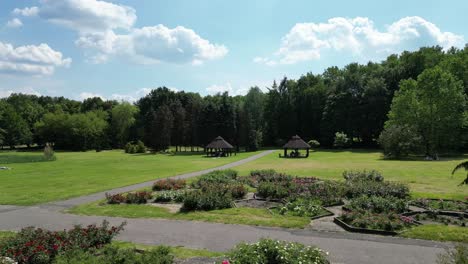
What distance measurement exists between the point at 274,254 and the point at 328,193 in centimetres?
1078

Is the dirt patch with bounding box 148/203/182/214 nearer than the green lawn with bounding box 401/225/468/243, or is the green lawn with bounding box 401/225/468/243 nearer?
the green lawn with bounding box 401/225/468/243

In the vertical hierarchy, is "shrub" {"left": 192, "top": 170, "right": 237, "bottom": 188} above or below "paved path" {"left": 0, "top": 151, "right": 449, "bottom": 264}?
above

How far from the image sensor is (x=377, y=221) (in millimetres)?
11898

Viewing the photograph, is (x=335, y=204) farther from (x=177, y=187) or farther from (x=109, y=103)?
(x=109, y=103)

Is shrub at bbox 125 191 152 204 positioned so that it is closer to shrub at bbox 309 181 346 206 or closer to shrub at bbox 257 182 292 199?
shrub at bbox 257 182 292 199

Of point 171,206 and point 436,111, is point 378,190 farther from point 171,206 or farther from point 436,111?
point 436,111

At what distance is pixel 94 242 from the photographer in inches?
382

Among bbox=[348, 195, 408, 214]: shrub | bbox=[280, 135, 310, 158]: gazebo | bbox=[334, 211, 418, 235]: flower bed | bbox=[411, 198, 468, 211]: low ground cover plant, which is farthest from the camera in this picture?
bbox=[280, 135, 310, 158]: gazebo

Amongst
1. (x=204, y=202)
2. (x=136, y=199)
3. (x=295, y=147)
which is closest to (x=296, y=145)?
(x=295, y=147)

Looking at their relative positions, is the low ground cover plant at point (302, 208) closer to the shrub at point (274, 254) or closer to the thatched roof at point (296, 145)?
the shrub at point (274, 254)

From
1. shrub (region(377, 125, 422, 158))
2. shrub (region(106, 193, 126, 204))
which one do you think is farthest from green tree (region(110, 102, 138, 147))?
shrub (region(106, 193, 126, 204))

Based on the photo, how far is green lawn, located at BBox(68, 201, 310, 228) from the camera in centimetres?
1302

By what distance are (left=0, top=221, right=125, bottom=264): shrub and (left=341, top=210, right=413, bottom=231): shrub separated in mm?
7893

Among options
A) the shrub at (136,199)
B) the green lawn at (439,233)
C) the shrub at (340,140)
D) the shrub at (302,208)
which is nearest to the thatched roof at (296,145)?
the shrub at (340,140)
